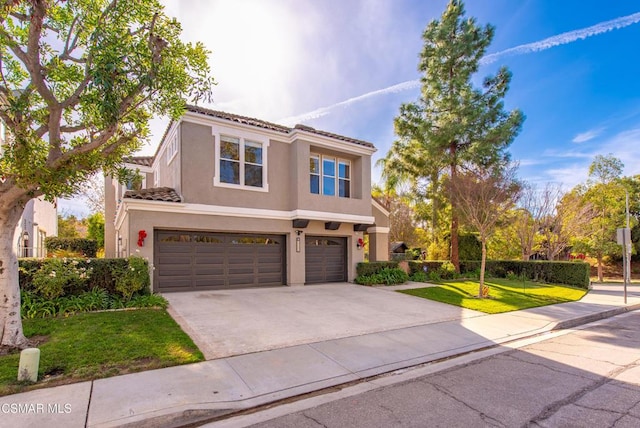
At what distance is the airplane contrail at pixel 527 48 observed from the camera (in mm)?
12805

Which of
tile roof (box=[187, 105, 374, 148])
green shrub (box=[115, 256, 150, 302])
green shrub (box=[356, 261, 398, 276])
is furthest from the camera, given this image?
green shrub (box=[356, 261, 398, 276])

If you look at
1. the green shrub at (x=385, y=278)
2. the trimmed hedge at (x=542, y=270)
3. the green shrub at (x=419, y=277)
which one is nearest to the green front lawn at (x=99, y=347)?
the green shrub at (x=385, y=278)

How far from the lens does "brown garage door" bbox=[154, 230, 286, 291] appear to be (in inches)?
454

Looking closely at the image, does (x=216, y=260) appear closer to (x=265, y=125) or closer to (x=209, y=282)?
(x=209, y=282)

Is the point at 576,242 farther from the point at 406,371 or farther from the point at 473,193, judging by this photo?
the point at 406,371

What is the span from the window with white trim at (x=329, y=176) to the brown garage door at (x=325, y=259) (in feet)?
7.18

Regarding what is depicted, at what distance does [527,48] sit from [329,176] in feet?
37.2

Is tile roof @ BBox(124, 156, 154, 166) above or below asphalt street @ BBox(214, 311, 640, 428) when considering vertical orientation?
above

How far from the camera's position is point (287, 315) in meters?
8.84

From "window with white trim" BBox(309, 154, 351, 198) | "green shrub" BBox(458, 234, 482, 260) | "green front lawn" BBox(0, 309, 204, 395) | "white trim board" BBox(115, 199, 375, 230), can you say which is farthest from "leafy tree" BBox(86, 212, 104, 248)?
"green shrub" BBox(458, 234, 482, 260)

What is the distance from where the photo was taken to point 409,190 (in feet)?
68.5

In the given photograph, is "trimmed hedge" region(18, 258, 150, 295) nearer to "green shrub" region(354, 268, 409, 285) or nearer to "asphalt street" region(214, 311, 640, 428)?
"asphalt street" region(214, 311, 640, 428)

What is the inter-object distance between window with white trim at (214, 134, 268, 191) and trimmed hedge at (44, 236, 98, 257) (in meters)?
13.3

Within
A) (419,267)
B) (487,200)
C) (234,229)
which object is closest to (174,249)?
(234,229)
